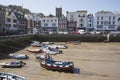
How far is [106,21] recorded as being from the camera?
104 metres

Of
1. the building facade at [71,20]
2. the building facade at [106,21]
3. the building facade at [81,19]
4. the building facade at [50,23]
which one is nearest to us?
the building facade at [106,21]

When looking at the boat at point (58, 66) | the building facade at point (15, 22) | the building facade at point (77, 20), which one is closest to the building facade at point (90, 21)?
the building facade at point (77, 20)

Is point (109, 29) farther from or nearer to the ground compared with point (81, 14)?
nearer to the ground

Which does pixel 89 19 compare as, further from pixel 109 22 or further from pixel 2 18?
pixel 2 18

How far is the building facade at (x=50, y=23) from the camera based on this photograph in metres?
109

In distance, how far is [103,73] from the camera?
34.9m

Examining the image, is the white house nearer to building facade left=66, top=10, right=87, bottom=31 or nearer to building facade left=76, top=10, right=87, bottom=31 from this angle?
building facade left=66, top=10, right=87, bottom=31

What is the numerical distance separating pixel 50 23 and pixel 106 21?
81.1 feet

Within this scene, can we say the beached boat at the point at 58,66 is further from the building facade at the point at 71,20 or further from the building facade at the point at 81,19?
the building facade at the point at 81,19

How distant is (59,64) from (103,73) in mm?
6552

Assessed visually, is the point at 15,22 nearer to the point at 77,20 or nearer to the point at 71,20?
the point at 71,20

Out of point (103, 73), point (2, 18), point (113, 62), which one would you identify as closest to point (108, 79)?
point (103, 73)

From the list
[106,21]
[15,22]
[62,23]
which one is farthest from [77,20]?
[15,22]

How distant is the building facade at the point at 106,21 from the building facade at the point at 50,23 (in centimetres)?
1780
